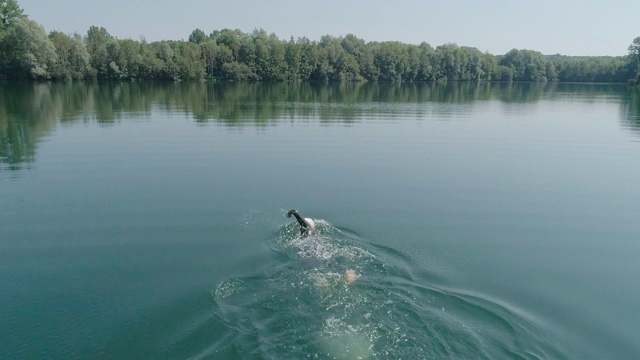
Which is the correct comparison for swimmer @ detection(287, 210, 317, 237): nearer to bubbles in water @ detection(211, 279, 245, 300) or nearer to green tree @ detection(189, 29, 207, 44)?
bubbles in water @ detection(211, 279, 245, 300)

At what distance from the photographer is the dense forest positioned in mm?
98250

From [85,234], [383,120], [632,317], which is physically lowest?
[632,317]

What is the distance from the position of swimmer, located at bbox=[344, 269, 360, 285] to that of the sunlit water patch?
13 cm

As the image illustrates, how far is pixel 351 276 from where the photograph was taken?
43.2ft

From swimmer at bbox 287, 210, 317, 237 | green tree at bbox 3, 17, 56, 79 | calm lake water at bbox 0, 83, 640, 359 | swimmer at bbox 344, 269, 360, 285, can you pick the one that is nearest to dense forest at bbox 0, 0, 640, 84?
green tree at bbox 3, 17, 56, 79

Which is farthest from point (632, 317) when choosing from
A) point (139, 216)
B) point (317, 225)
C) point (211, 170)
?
point (211, 170)

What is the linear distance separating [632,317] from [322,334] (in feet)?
30.2

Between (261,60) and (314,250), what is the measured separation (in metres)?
128

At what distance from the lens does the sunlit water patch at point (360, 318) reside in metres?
10.2

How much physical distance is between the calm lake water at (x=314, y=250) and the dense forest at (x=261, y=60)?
7854 centimetres

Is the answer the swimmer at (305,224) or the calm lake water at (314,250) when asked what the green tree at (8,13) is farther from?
the swimmer at (305,224)

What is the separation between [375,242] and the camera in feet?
54.5

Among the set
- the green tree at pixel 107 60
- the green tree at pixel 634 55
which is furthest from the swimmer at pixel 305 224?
the green tree at pixel 634 55

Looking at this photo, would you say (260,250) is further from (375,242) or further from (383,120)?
(383,120)
